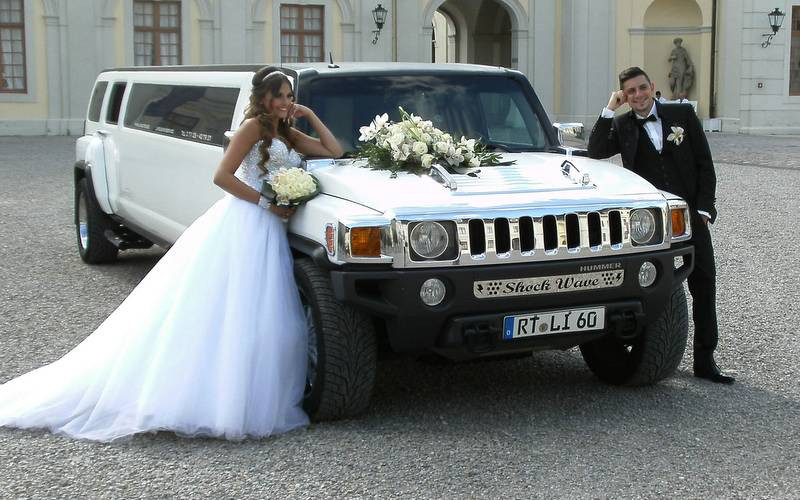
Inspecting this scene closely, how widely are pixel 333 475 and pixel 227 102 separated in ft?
9.88

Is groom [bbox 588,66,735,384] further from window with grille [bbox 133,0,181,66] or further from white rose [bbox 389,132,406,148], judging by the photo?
window with grille [bbox 133,0,181,66]

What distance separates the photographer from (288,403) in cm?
515

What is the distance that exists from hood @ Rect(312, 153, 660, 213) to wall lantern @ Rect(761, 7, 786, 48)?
30556 mm

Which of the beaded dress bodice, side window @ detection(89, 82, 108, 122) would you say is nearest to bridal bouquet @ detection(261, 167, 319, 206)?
the beaded dress bodice

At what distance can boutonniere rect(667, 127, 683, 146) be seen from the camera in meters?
5.95

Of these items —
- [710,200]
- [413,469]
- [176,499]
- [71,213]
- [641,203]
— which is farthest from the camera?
[71,213]

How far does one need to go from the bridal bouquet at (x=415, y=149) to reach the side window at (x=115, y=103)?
4359mm

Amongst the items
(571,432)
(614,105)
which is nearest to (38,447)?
(571,432)

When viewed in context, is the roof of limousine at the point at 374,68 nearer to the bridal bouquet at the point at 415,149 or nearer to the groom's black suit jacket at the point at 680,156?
the bridal bouquet at the point at 415,149

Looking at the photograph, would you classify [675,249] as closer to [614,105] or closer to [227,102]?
[614,105]

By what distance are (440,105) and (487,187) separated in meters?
1.19

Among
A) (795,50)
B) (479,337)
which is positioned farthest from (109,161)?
(795,50)

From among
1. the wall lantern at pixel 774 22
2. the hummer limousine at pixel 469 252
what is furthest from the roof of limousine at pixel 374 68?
the wall lantern at pixel 774 22

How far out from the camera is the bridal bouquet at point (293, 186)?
5.29 metres
